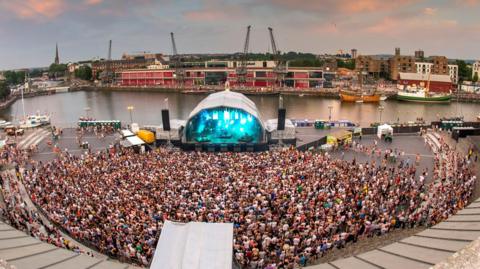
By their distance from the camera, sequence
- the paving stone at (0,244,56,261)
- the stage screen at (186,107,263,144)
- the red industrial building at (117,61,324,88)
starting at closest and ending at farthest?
the paving stone at (0,244,56,261) < the stage screen at (186,107,263,144) < the red industrial building at (117,61,324,88)

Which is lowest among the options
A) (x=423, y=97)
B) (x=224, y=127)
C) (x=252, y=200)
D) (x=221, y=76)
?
(x=252, y=200)

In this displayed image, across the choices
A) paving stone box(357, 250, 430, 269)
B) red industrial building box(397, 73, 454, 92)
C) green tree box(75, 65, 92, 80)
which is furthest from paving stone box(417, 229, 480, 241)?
green tree box(75, 65, 92, 80)

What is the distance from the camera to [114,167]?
58.3ft

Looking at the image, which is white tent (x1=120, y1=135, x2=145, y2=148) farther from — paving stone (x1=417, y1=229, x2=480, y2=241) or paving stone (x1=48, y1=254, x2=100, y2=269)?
paving stone (x1=417, y1=229, x2=480, y2=241)

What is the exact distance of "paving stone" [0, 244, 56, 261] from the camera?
6.23 meters

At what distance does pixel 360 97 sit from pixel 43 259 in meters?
63.1

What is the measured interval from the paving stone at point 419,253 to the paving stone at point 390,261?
0.46 ft

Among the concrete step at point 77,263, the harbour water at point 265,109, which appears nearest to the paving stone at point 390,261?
the concrete step at point 77,263

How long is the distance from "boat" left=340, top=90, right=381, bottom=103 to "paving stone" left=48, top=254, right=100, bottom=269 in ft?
204

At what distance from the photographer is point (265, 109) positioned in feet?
194

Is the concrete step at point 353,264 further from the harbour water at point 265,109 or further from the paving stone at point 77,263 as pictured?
the harbour water at point 265,109

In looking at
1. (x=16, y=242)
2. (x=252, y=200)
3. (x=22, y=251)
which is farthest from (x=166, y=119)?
(x=22, y=251)

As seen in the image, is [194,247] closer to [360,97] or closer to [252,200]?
[252,200]

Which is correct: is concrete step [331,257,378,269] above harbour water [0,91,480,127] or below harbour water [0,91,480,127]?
below
